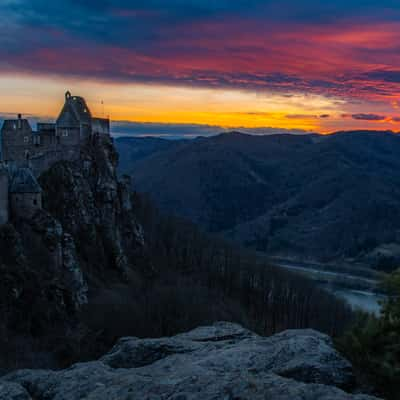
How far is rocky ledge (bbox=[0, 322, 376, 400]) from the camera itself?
1337 cm

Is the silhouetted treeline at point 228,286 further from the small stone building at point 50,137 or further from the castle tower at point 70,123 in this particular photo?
the castle tower at point 70,123

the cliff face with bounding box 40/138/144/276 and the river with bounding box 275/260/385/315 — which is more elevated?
the cliff face with bounding box 40/138/144/276

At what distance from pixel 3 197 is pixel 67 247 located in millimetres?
10185

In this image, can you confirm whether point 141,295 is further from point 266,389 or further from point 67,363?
point 266,389

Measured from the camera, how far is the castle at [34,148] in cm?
5619

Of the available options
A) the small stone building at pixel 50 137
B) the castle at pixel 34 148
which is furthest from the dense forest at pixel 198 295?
the small stone building at pixel 50 137

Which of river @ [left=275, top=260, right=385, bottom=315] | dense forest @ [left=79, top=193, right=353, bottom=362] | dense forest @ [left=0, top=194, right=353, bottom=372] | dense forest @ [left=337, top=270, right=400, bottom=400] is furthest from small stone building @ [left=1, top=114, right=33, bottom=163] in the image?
river @ [left=275, top=260, right=385, bottom=315]

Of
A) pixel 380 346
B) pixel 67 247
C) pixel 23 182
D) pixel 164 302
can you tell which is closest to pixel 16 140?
pixel 23 182

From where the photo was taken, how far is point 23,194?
56312mm

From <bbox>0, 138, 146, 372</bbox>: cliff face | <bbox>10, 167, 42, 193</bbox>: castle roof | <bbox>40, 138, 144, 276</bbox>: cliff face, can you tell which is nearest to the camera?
<bbox>0, 138, 146, 372</bbox>: cliff face

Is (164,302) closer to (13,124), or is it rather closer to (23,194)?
(23,194)

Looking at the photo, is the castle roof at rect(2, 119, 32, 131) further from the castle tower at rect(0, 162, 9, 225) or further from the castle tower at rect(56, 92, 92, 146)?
the castle tower at rect(0, 162, 9, 225)

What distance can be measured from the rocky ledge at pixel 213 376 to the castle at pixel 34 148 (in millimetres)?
40082

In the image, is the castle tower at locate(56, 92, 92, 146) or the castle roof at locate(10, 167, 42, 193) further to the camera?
the castle tower at locate(56, 92, 92, 146)
